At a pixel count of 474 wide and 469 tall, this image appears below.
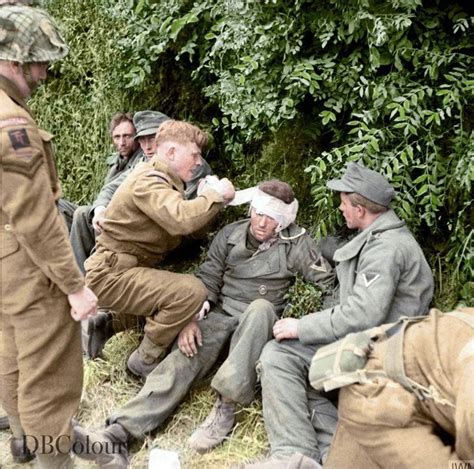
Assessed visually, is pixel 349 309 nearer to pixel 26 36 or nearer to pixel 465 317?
pixel 465 317

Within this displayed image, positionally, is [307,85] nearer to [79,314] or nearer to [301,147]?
[301,147]

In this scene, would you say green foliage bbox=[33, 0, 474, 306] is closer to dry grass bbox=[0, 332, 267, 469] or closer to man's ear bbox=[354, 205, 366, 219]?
man's ear bbox=[354, 205, 366, 219]

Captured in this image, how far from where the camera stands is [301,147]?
504 cm

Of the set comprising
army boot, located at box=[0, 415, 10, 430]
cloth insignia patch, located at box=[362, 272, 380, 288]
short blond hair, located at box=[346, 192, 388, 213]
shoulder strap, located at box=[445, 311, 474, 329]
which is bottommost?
army boot, located at box=[0, 415, 10, 430]

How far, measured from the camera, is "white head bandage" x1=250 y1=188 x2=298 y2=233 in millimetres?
4145

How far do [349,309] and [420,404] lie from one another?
1.16 m

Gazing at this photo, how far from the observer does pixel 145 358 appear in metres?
4.18

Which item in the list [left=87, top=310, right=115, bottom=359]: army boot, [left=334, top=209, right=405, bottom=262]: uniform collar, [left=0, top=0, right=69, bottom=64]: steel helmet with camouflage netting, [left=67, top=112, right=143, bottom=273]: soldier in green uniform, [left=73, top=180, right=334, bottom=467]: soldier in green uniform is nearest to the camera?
[left=0, top=0, right=69, bottom=64]: steel helmet with camouflage netting

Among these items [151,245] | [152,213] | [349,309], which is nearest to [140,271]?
[151,245]

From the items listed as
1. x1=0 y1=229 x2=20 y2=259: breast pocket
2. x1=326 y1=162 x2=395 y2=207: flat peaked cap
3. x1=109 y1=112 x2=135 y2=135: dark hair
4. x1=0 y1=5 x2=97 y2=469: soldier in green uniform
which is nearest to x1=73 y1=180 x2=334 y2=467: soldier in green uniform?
x1=0 y1=5 x2=97 y2=469: soldier in green uniform

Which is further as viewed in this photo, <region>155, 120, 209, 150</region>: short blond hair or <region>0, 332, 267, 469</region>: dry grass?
<region>155, 120, 209, 150</region>: short blond hair

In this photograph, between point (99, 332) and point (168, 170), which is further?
point (99, 332)

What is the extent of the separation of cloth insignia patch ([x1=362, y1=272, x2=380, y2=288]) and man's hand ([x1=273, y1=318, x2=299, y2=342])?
0.51 m

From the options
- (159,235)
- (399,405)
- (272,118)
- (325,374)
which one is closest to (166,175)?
(159,235)
